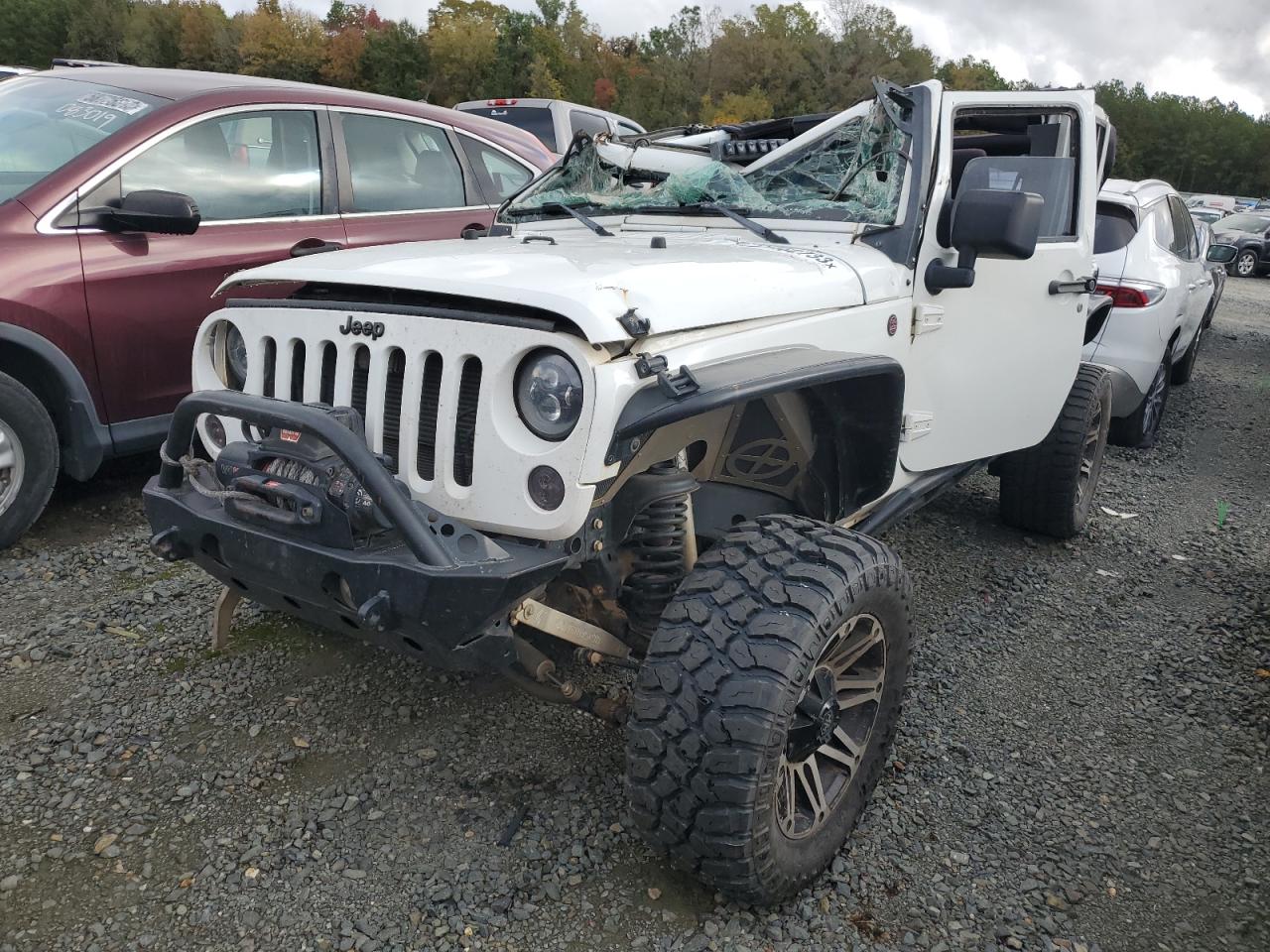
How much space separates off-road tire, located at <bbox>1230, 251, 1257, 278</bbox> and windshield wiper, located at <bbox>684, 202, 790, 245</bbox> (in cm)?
2305

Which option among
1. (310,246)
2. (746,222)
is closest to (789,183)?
(746,222)

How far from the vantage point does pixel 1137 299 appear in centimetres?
589

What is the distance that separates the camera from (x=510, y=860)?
7.89ft

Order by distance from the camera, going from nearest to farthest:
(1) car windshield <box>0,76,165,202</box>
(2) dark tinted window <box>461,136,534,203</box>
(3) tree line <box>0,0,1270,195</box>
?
1. (1) car windshield <box>0,76,165,202</box>
2. (2) dark tinted window <box>461,136,534,203</box>
3. (3) tree line <box>0,0,1270,195</box>

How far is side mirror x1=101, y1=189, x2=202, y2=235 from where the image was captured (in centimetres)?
381

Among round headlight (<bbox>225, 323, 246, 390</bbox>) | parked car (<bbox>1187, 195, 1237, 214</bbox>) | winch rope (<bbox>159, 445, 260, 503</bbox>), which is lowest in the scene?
winch rope (<bbox>159, 445, 260, 503</bbox>)

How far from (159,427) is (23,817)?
202cm

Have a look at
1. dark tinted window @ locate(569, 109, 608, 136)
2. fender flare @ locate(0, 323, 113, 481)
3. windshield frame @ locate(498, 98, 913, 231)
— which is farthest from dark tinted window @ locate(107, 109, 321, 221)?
dark tinted window @ locate(569, 109, 608, 136)

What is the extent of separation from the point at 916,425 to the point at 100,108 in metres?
3.70

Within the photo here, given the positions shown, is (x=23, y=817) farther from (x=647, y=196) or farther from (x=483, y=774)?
(x=647, y=196)

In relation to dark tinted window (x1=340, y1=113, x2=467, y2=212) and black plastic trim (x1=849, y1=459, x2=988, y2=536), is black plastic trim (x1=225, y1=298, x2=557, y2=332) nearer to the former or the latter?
black plastic trim (x1=849, y1=459, x2=988, y2=536)

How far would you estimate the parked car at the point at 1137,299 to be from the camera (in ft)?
19.4

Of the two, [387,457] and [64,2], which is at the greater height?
[64,2]

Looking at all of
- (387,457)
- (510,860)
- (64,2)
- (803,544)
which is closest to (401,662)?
(510,860)
